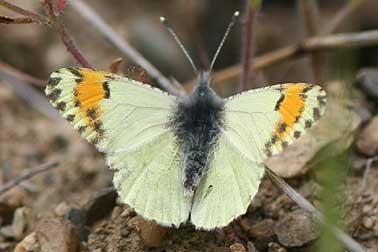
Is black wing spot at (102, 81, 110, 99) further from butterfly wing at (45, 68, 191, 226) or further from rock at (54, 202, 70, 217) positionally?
rock at (54, 202, 70, 217)

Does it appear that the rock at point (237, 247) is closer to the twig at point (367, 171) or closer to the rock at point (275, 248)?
the rock at point (275, 248)

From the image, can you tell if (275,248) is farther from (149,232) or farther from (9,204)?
(9,204)

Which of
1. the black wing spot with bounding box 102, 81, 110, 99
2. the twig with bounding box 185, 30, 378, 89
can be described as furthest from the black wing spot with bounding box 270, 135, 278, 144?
the twig with bounding box 185, 30, 378, 89

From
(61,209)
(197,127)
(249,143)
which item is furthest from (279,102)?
(61,209)

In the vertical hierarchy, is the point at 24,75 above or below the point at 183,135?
above

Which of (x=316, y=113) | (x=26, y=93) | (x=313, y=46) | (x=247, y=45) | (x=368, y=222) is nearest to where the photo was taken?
(x=316, y=113)

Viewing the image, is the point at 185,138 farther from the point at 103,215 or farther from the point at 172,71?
the point at 172,71

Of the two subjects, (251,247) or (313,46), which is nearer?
(251,247)

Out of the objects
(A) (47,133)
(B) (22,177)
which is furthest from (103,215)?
(A) (47,133)
